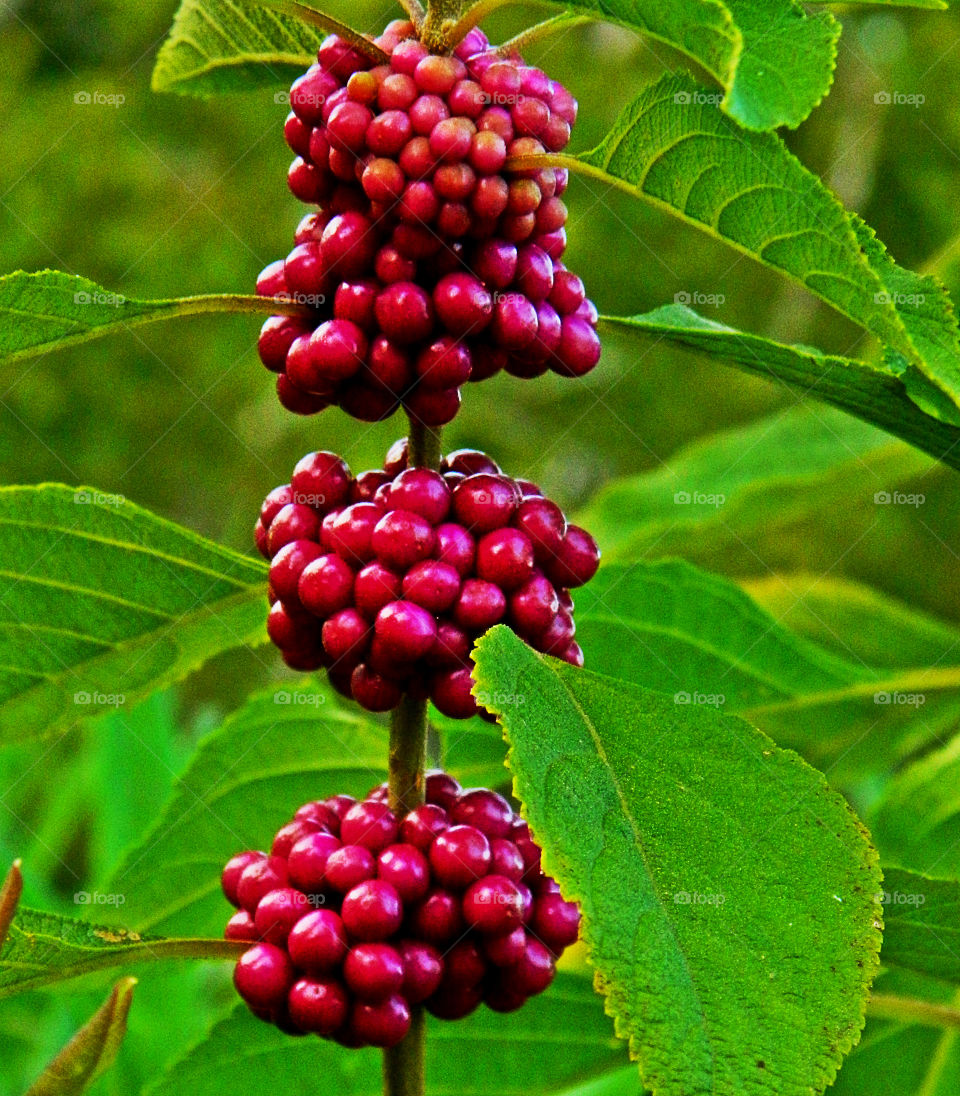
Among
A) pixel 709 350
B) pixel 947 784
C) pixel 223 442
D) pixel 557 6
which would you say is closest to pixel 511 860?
pixel 709 350

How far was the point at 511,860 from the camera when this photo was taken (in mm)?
756

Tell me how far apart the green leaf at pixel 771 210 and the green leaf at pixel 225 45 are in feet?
0.69

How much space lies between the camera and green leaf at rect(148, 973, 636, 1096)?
989 millimetres

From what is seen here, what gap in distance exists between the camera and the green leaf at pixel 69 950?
670 millimetres

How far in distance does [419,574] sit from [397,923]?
7.0 inches

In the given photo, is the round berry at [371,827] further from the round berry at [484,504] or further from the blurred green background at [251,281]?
the blurred green background at [251,281]

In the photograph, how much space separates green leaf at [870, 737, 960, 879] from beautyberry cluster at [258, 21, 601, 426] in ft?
2.09

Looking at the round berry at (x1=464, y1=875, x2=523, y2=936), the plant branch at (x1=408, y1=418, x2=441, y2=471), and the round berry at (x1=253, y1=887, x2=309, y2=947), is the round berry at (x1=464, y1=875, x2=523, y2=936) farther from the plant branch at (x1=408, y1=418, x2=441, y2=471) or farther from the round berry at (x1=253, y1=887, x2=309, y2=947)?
the plant branch at (x1=408, y1=418, x2=441, y2=471)

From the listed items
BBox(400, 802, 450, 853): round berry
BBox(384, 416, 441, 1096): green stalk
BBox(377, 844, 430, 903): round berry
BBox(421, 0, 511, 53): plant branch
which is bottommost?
BBox(377, 844, 430, 903): round berry

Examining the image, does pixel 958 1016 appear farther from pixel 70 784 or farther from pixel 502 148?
pixel 70 784

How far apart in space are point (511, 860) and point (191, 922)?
369 millimetres

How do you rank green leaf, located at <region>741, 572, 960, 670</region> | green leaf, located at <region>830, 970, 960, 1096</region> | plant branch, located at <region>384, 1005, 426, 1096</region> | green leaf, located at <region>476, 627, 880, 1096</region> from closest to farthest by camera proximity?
green leaf, located at <region>476, 627, 880, 1096</region> < plant branch, located at <region>384, 1005, 426, 1096</region> < green leaf, located at <region>830, 970, 960, 1096</region> < green leaf, located at <region>741, 572, 960, 670</region>

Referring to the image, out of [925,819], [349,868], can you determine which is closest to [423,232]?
[349,868]

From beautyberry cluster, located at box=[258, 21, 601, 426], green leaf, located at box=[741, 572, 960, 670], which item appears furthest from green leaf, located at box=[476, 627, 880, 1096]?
green leaf, located at box=[741, 572, 960, 670]
